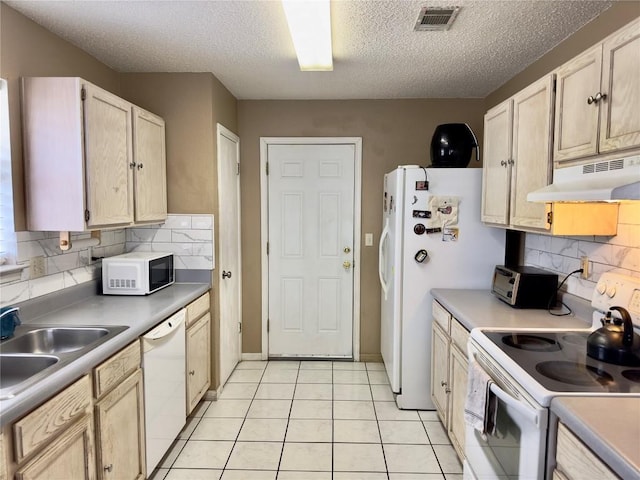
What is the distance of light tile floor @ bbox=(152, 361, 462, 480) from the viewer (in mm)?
2262

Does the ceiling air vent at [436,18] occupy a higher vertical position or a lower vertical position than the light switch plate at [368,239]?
higher

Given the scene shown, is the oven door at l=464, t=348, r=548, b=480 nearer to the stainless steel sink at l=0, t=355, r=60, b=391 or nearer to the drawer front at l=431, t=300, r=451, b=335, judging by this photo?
the drawer front at l=431, t=300, r=451, b=335

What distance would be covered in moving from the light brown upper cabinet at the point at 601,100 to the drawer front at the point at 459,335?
→ 0.96 meters

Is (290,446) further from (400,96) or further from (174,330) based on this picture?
(400,96)

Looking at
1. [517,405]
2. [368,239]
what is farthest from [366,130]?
[517,405]

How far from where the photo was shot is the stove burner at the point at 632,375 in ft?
4.49

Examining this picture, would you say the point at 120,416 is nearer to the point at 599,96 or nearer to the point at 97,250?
the point at 97,250

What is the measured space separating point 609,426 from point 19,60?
2.78m

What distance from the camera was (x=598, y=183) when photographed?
4.63ft

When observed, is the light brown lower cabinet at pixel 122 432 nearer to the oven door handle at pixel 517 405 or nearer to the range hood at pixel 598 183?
the oven door handle at pixel 517 405

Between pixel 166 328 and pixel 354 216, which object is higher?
pixel 354 216

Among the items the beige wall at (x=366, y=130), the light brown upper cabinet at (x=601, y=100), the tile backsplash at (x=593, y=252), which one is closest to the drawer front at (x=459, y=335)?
the tile backsplash at (x=593, y=252)

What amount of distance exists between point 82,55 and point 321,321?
9.14ft

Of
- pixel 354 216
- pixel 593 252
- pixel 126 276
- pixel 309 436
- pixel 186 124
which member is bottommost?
pixel 309 436
